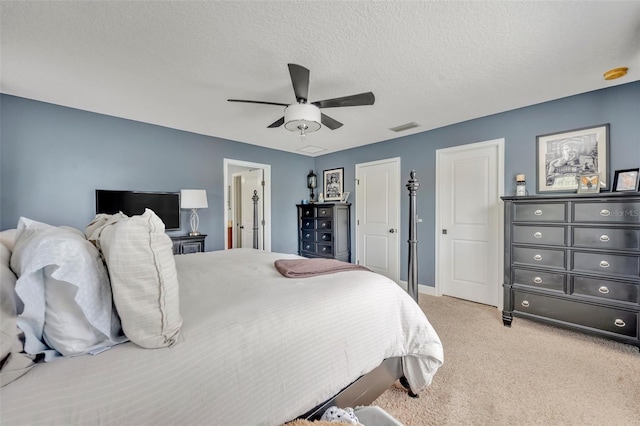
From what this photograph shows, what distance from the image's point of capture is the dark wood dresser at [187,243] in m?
3.44

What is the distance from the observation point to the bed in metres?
0.68

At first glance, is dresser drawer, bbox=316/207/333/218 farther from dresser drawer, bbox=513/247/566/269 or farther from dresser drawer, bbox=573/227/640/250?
dresser drawer, bbox=573/227/640/250

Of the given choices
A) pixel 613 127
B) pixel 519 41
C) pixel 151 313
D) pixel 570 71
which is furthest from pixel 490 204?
pixel 151 313

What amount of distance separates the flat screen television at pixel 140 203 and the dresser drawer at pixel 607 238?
451cm

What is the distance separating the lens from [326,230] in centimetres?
462

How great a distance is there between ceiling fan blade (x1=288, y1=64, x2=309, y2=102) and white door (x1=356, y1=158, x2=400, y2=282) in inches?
99.3

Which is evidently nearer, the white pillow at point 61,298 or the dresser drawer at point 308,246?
the white pillow at point 61,298

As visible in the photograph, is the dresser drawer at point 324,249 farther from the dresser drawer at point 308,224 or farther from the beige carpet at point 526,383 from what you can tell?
the beige carpet at point 526,383

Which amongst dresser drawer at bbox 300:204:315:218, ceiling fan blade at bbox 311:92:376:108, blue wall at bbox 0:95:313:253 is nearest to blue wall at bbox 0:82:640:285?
blue wall at bbox 0:95:313:253

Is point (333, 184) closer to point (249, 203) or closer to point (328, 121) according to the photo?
point (249, 203)

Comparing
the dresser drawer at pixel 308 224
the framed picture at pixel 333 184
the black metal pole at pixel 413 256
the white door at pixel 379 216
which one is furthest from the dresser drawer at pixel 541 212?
the dresser drawer at pixel 308 224

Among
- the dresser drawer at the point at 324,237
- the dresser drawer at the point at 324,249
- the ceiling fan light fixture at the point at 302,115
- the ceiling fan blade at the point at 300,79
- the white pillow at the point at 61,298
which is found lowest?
the dresser drawer at the point at 324,249

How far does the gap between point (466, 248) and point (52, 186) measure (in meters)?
5.06

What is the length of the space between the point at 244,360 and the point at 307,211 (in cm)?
406
